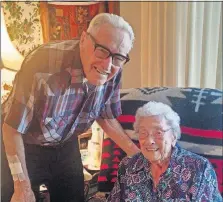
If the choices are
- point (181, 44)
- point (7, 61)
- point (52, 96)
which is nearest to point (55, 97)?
point (52, 96)

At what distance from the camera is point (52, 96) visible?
829 mm

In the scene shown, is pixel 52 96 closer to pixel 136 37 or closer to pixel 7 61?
pixel 7 61

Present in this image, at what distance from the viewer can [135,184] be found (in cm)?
103

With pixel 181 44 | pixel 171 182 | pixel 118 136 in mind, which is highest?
pixel 181 44

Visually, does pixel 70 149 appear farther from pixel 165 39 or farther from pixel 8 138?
pixel 165 39

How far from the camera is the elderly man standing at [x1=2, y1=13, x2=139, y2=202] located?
2.62 feet

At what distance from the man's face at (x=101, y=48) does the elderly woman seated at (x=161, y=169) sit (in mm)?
201

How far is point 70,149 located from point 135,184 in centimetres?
23

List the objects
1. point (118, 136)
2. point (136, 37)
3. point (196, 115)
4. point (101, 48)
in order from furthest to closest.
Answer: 1. point (196, 115)
2. point (118, 136)
3. point (136, 37)
4. point (101, 48)

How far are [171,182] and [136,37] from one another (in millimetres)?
381

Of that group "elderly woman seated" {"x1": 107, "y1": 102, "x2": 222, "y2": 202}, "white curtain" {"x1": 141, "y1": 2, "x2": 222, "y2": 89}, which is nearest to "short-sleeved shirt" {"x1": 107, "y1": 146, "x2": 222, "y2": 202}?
"elderly woman seated" {"x1": 107, "y1": 102, "x2": 222, "y2": 202}

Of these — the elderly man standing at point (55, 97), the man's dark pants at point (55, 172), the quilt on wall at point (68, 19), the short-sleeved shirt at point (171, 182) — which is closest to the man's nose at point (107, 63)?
the elderly man standing at point (55, 97)

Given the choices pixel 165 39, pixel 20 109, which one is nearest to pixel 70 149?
pixel 20 109

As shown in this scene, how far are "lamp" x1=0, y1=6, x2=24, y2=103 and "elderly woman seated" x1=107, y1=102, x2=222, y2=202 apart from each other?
1.11 feet
